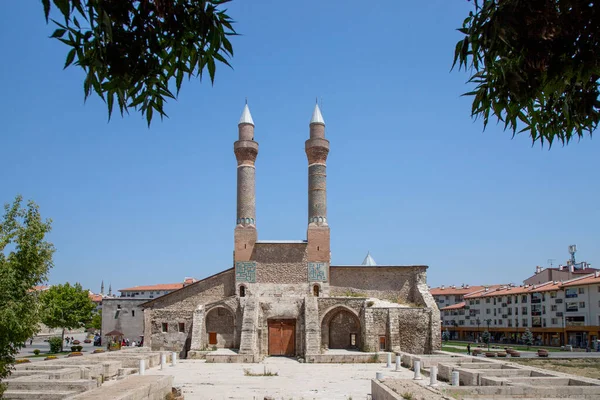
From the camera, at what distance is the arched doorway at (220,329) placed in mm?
33375

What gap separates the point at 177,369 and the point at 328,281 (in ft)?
38.9

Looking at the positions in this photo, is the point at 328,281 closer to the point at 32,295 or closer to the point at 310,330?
the point at 310,330

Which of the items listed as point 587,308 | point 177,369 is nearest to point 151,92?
point 177,369

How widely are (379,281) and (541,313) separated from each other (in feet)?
98.3

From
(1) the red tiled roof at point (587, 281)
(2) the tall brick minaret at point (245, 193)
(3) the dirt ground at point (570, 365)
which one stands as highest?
(2) the tall brick minaret at point (245, 193)

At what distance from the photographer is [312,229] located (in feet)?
115

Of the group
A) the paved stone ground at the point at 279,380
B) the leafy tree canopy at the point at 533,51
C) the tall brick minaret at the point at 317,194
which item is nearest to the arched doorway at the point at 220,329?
the paved stone ground at the point at 279,380

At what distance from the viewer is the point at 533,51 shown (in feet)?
16.3

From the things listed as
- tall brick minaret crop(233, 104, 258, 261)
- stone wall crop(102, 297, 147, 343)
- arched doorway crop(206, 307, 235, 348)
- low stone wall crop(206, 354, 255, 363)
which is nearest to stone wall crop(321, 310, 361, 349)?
low stone wall crop(206, 354, 255, 363)

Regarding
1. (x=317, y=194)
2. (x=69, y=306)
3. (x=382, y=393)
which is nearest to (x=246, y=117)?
(x=317, y=194)

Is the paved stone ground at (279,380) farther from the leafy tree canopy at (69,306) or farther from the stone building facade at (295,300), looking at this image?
the leafy tree canopy at (69,306)

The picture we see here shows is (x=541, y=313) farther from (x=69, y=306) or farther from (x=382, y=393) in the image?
(x=382, y=393)

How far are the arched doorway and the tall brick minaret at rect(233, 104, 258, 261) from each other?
138 inches

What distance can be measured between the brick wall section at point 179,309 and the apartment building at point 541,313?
102 feet
